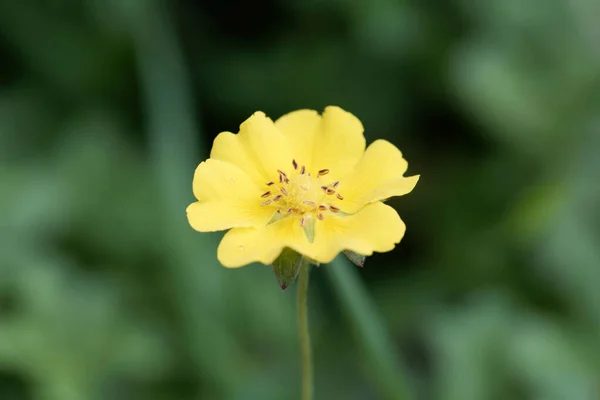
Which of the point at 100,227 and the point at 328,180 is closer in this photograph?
the point at 328,180

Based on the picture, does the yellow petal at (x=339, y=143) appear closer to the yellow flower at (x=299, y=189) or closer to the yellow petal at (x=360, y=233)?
the yellow flower at (x=299, y=189)

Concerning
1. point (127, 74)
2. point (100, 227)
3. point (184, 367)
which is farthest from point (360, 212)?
point (127, 74)

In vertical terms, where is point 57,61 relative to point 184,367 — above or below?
above

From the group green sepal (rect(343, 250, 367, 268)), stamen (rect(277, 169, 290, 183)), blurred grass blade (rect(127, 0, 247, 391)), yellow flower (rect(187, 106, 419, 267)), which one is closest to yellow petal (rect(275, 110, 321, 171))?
yellow flower (rect(187, 106, 419, 267))

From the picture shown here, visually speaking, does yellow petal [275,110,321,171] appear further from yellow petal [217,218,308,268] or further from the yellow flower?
yellow petal [217,218,308,268]

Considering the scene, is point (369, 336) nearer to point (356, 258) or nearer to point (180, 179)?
point (356, 258)

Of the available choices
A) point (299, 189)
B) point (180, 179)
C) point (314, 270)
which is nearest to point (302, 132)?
point (299, 189)

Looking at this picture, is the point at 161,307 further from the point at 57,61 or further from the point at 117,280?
the point at 57,61
